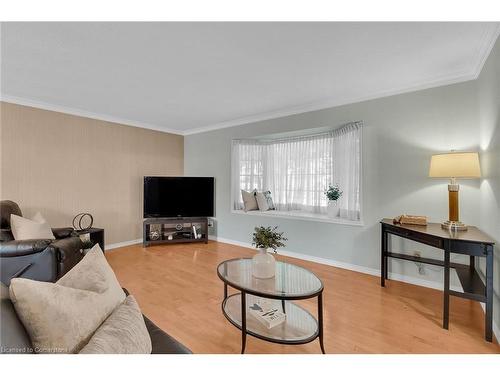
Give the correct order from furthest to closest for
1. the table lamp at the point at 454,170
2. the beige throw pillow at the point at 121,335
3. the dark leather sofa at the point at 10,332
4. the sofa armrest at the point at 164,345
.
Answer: the table lamp at the point at 454,170 → the sofa armrest at the point at 164,345 → the beige throw pillow at the point at 121,335 → the dark leather sofa at the point at 10,332

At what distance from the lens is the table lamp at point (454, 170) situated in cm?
230

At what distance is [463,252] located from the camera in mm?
1987

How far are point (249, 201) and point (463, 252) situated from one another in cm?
318

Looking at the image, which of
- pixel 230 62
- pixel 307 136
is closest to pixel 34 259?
pixel 230 62

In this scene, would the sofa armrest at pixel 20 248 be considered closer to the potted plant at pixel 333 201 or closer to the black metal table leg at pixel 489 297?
the potted plant at pixel 333 201

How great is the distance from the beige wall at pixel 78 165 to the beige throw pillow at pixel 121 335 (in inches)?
139

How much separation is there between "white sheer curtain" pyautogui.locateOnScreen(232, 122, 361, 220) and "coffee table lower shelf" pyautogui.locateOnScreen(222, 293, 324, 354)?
1.96 meters

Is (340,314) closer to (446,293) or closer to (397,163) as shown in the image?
(446,293)

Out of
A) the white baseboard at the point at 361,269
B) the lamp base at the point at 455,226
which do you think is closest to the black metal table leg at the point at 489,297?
the lamp base at the point at 455,226

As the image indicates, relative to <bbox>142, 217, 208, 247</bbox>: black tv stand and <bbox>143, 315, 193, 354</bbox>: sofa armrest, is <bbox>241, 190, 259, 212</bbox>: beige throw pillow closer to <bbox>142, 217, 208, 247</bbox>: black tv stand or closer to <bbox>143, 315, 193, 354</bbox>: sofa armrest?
<bbox>142, 217, 208, 247</bbox>: black tv stand

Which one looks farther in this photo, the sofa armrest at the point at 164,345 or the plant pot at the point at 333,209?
the plant pot at the point at 333,209

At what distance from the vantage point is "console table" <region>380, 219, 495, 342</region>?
6.17ft
